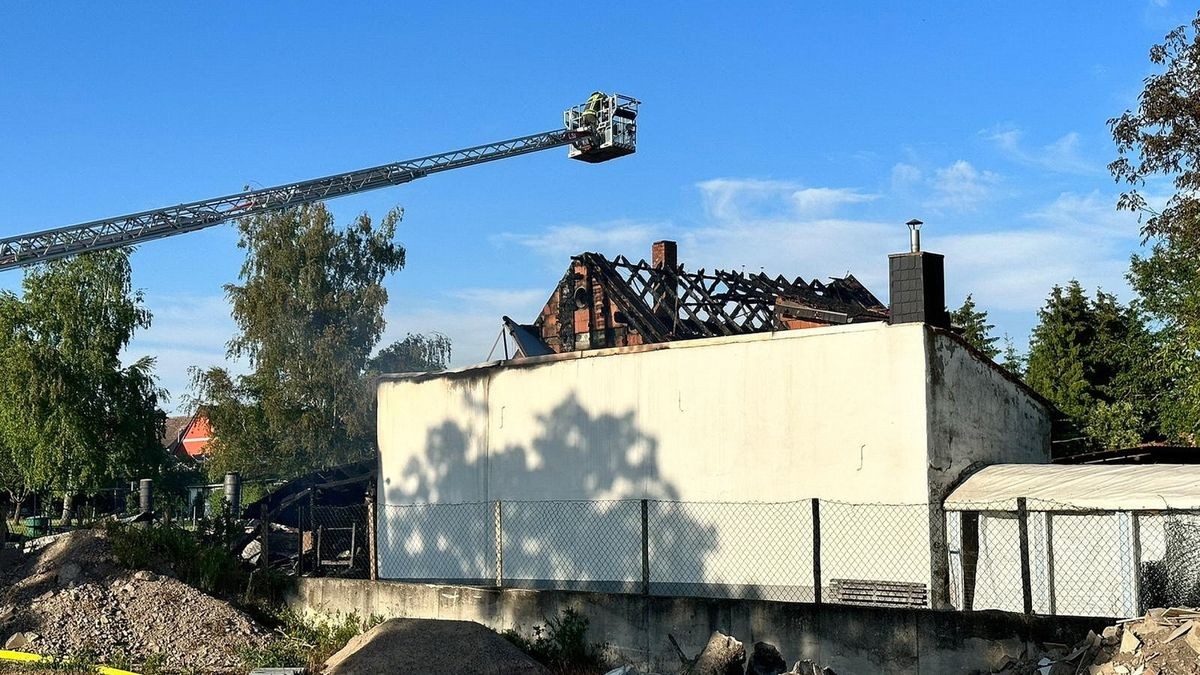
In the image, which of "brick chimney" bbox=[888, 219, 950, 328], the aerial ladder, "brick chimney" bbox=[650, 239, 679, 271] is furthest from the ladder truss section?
"brick chimney" bbox=[888, 219, 950, 328]

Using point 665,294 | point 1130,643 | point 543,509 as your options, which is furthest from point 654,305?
point 1130,643

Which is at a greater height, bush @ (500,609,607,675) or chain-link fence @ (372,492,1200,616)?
chain-link fence @ (372,492,1200,616)

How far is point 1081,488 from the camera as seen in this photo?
14.4 m

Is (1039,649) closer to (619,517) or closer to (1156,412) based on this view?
(619,517)

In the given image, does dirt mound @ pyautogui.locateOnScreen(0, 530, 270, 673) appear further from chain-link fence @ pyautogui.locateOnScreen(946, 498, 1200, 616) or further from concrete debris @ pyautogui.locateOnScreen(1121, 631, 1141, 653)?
concrete debris @ pyautogui.locateOnScreen(1121, 631, 1141, 653)

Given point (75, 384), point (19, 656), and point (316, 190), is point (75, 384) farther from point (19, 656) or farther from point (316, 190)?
point (19, 656)

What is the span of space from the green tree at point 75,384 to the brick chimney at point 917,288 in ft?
138

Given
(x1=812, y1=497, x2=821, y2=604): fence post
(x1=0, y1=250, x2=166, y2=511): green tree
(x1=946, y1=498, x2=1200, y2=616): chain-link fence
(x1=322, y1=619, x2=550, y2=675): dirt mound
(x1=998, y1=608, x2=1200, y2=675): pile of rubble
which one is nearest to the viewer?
(x1=998, y1=608, x2=1200, y2=675): pile of rubble

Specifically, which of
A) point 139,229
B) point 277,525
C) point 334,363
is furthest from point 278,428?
point 277,525

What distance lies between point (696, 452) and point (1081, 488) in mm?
5695

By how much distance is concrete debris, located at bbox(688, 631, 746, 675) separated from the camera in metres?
10.1

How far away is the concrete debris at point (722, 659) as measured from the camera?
10078 millimetres

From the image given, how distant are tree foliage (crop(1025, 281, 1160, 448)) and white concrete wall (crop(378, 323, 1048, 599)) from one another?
67.0 feet

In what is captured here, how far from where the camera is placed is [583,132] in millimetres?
53375
